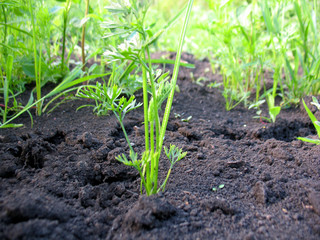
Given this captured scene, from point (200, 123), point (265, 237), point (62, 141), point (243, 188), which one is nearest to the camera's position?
point (265, 237)

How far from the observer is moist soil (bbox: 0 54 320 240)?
903mm

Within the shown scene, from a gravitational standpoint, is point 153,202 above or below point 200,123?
above

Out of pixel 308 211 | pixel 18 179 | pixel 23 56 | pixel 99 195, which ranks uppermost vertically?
pixel 23 56

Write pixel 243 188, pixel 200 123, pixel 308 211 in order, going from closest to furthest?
1. pixel 308 211
2. pixel 243 188
3. pixel 200 123

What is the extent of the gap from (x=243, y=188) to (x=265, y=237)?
0.26 m

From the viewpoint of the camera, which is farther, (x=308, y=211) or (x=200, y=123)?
(x=200, y=123)

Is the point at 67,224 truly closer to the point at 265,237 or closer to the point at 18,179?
the point at 18,179

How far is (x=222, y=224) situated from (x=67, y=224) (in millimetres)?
493

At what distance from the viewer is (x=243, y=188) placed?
114cm

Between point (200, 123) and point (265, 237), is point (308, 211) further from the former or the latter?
point (200, 123)

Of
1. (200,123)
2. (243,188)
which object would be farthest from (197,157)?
(200,123)

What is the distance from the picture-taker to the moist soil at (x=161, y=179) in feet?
2.96

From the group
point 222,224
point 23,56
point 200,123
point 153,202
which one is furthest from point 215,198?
point 23,56

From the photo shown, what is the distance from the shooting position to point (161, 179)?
1.18 meters
